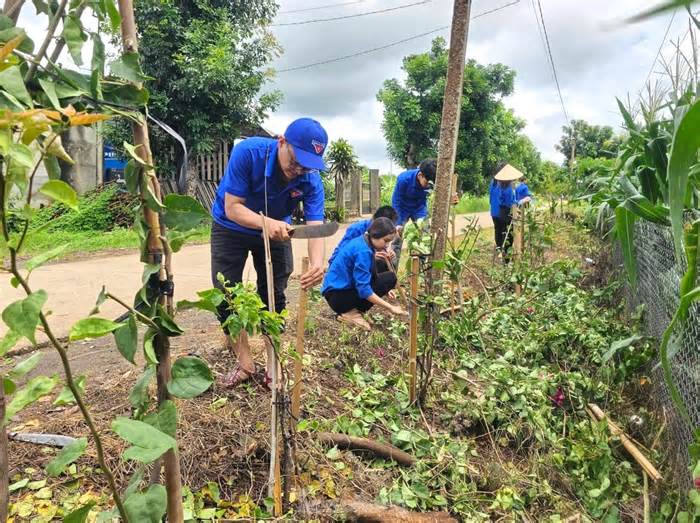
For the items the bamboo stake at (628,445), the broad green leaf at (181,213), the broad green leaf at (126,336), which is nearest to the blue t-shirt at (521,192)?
the bamboo stake at (628,445)

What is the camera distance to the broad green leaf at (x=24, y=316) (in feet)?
2.46

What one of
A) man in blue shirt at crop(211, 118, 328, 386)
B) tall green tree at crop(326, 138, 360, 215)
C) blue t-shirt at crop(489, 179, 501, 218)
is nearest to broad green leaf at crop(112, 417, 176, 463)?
man in blue shirt at crop(211, 118, 328, 386)

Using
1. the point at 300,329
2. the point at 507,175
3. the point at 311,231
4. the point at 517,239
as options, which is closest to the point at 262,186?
the point at 311,231

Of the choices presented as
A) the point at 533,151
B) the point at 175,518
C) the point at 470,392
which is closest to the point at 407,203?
the point at 470,392

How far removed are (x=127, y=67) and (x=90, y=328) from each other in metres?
0.48

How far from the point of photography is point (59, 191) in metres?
0.79

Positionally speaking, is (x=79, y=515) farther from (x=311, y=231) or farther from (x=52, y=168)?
(x=311, y=231)

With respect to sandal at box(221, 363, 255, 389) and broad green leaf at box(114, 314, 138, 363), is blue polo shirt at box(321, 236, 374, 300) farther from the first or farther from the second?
broad green leaf at box(114, 314, 138, 363)

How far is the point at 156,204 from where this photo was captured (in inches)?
38.0

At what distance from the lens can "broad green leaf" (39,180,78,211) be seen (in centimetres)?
78

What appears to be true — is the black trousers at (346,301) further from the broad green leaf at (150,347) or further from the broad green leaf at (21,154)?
the broad green leaf at (21,154)

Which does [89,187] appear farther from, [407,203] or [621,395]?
[621,395]

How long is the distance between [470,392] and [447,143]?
6.18ft

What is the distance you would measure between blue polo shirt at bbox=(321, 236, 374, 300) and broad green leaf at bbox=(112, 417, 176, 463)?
3.20 meters
